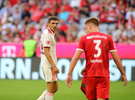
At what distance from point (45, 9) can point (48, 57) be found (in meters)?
12.7

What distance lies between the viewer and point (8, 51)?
47.1 feet

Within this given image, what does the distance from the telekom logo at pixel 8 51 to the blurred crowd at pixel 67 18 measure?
1403mm

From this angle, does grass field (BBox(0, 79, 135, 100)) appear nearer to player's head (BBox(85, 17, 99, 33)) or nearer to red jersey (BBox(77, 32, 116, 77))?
red jersey (BBox(77, 32, 116, 77))

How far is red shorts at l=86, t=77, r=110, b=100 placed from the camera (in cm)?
479

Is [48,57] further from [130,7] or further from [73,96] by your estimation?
[130,7]

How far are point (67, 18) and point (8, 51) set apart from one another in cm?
477

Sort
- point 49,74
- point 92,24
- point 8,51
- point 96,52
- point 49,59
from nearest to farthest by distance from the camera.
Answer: point 96,52 < point 92,24 < point 49,59 < point 49,74 < point 8,51

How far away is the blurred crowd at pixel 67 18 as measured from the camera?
15.9m

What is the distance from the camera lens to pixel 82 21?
17.5 meters

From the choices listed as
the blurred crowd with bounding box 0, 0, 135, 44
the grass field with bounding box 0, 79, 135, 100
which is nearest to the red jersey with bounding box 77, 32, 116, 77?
the grass field with bounding box 0, 79, 135, 100

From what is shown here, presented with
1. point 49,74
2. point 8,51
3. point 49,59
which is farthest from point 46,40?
point 8,51

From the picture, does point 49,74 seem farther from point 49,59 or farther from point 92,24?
point 92,24

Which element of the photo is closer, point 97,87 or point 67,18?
point 97,87

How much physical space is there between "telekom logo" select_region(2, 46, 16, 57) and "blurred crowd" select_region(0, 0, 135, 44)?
140 centimetres
